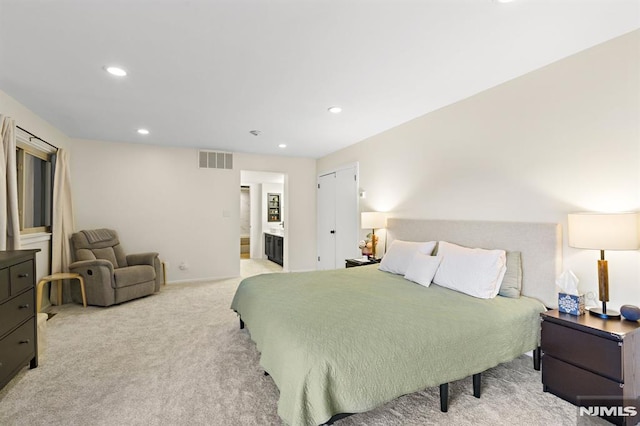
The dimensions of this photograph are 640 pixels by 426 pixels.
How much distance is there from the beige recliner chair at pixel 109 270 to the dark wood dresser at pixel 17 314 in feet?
4.96

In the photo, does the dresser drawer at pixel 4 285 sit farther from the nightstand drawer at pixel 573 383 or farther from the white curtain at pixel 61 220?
the nightstand drawer at pixel 573 383

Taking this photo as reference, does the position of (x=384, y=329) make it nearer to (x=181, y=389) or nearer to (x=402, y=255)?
(x=181, y=389)

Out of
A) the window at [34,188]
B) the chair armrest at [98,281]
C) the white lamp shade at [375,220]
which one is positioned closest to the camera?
the window at [34,188]

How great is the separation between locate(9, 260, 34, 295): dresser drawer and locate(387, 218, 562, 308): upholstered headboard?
3.69 meters

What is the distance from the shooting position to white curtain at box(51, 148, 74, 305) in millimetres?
3912

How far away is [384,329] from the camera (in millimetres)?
1725

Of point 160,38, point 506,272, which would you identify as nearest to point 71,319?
point 160,38

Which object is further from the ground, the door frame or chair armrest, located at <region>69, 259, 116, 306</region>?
the door frame

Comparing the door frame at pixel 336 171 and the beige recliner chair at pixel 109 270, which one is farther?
the door frame at pixel 336 171

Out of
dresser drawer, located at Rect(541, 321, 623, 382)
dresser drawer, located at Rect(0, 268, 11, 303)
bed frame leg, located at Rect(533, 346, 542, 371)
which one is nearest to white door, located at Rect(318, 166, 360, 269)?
bed frame leg, located at Rect(533, 346, 542, 371)

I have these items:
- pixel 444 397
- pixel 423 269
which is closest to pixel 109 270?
pixel 423 269

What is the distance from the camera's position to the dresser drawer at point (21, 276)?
2.06 m

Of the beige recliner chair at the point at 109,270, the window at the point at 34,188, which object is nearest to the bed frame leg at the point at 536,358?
the beige recliner chair at the point at 109,270

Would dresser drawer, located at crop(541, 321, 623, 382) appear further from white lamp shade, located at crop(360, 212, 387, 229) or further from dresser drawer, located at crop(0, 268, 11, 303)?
dresser drawer, located at crop(0, 268, 11, 303)
